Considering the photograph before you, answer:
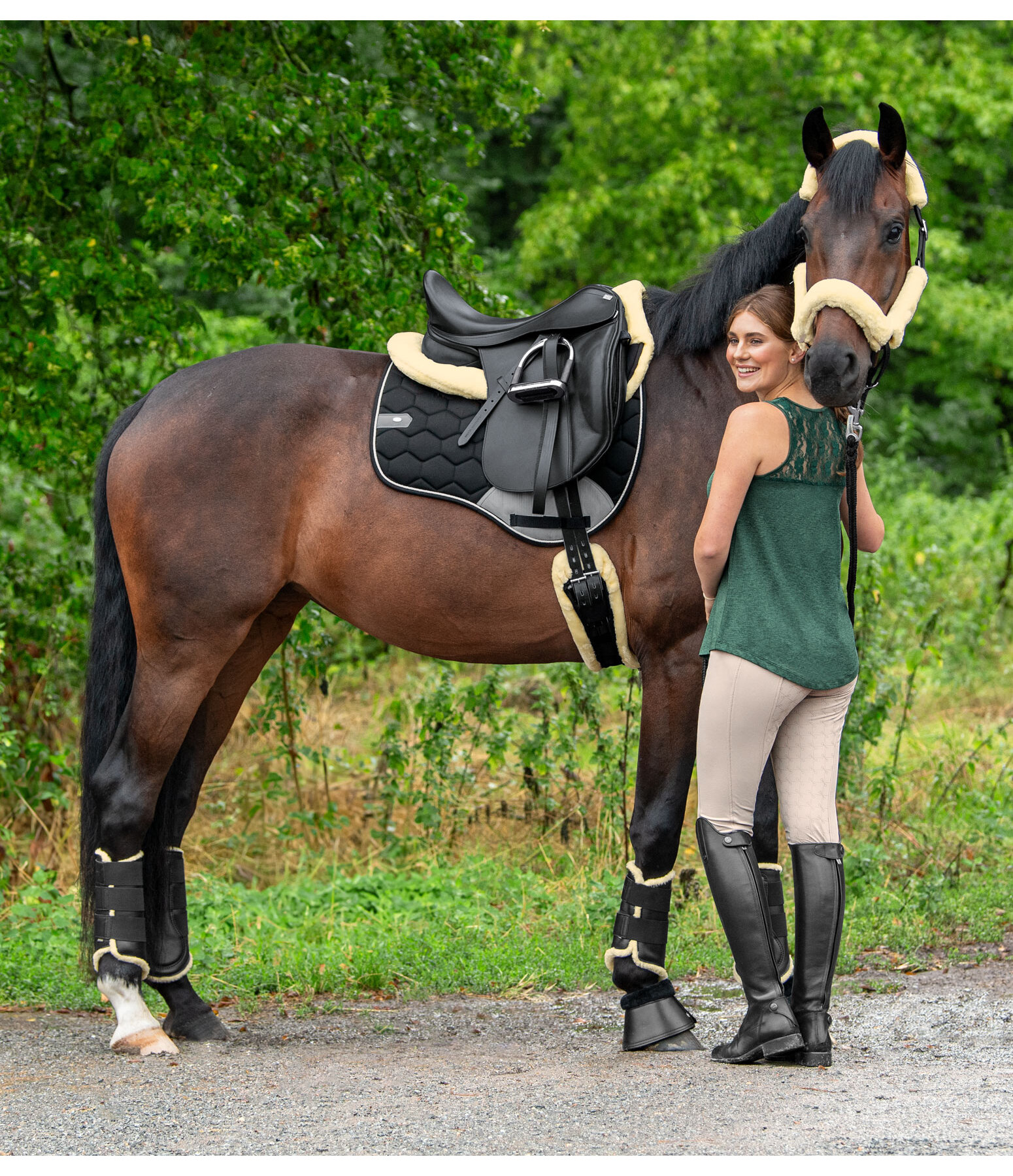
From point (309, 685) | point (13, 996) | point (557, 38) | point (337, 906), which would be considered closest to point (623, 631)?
point (337, 906)

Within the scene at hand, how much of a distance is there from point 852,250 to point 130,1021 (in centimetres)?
310

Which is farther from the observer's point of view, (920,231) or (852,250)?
(920,231)

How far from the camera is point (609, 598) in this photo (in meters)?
3.56

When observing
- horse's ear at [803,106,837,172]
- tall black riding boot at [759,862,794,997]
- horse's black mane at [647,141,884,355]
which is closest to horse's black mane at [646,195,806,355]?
horse's black mane at [647,141,884,355]

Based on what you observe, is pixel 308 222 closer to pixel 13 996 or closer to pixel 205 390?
pixel 205 390

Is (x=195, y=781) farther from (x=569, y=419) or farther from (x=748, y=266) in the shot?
(x=748, y=266)

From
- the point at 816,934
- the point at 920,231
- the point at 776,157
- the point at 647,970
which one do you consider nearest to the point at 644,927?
the point at 647,970

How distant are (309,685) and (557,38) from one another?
12547mm

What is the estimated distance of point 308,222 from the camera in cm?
552

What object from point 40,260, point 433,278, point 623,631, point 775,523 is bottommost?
point 623,631

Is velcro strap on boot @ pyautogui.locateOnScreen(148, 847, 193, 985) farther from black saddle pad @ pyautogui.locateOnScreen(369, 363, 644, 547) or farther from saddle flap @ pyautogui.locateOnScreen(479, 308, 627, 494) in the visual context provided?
saddle flap @ pyautogui.locateOnScreen(479, 308, 627, 494)

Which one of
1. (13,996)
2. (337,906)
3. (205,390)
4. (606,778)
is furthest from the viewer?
(606,778)

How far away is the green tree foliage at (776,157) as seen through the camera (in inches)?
551

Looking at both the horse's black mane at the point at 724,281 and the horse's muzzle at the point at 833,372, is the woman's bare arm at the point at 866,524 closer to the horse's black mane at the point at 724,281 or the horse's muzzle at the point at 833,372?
the horse's muzzle at the point at 833,372
